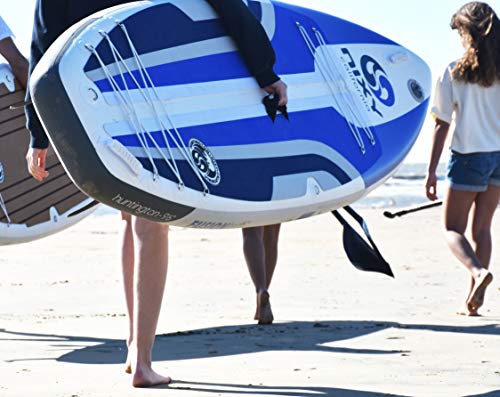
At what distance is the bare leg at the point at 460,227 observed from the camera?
562cm

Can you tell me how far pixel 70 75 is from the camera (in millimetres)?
3506

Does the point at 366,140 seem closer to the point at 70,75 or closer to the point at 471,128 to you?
the point at 471,128

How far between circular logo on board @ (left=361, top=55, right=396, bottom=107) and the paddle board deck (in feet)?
5.52

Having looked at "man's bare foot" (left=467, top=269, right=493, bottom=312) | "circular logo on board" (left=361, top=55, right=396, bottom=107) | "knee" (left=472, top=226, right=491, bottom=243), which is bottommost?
"man's bare foot" (left=467, top=269, right=493, bottom=312)

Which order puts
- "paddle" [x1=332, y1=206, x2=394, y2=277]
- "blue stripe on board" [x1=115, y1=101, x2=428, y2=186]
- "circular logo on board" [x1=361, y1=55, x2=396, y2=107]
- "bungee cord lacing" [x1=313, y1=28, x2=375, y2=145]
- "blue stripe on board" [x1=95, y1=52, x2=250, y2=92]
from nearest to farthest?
"blue stripe on board" [x1=95, y1=52, x2=250, y2=92]
"blue stripe on board" [x1=115, y1=101, x2=428, y2=186]
"paddle" [x1=332, y1=206, x2=394, y2=277]
"bungee cord lacing" [x1=313, y1=28, x2=375, y2=145]
"circular logo on board" [x1=361, y1=55, x2=396, y2=107]

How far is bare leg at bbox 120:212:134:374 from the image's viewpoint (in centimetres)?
407

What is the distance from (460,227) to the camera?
5797mm

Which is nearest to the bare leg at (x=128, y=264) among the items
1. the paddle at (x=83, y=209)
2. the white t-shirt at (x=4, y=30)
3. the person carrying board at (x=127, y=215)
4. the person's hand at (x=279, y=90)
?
the person carrying board at (x=127, y=215)

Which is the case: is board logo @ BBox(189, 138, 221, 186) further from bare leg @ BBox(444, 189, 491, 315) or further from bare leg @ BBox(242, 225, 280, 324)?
bare leg @ BBox(444, 189, 491, 315)

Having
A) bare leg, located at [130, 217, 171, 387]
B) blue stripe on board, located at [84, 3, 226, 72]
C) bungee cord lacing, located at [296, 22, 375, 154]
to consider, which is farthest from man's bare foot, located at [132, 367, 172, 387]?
bungee cord lacing, located at [296, 22, 375, 154]

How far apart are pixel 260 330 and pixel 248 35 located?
5.12 ft

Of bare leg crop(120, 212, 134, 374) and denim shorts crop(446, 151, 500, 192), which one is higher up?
bare leg crop(120, 212, 134, 374)

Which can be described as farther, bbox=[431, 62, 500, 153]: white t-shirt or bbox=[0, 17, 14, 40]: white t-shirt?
bbox=[431, 62, 500, 153]: white t-shirt

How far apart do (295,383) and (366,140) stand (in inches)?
53.5
